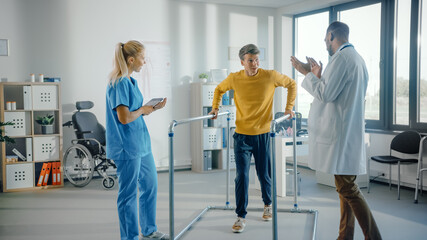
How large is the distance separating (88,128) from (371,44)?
3.94 meters

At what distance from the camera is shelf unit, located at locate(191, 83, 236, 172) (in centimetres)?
612

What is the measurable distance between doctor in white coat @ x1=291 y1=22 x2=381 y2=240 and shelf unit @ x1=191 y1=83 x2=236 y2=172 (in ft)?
11.4

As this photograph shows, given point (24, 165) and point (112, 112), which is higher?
point (112, 112)

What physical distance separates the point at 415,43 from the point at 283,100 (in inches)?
99.0

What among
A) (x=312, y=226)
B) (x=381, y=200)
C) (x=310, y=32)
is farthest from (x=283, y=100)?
(x=312, y=226)

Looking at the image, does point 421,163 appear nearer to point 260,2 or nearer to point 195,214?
point 195,214

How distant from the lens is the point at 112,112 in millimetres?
2689

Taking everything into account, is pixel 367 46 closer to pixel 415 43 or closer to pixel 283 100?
pixel 415 43

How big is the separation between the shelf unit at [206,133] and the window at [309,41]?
135 centimetres

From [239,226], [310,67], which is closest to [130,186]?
[239,226]

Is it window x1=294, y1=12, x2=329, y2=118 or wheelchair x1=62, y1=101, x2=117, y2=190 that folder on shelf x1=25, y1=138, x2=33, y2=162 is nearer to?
wheelchair x1=62, y1=101, x2=117, y2=190

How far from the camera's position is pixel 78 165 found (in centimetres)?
548

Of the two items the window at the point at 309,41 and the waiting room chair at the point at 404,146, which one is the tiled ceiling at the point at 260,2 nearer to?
the window at the point at 309,41

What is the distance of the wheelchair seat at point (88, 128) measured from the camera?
516 cm
